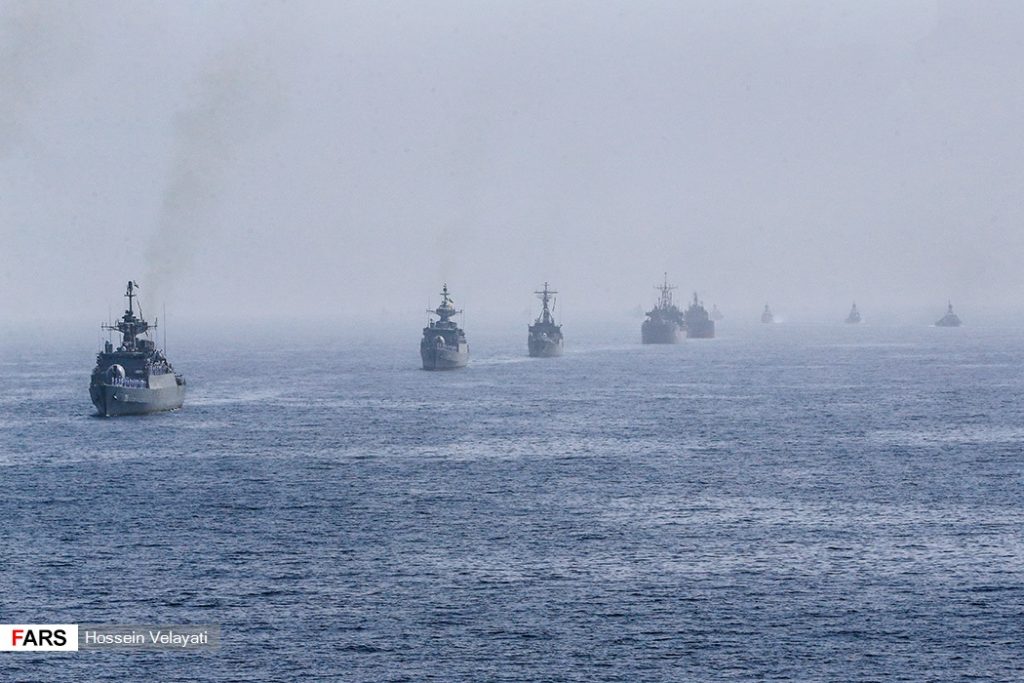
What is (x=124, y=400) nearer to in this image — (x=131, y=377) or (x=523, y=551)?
(x=131, y=377)

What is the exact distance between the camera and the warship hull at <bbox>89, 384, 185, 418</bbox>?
152m

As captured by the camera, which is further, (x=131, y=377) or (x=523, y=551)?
(x=131, y=377)

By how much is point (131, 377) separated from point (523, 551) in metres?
91.9

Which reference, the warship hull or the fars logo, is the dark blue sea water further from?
the warship hull

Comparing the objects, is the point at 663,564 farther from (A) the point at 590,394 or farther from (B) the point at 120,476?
(A) the point at 590,394

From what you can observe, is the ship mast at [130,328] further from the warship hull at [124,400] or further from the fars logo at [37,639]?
the fars logo at [37,639]

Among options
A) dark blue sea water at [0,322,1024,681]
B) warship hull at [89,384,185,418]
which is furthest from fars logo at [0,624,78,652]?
warship hull at [89,384,185,418]

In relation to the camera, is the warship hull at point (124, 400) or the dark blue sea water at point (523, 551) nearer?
the dark blue sea water at point (523, 551)

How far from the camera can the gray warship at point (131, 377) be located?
500ft

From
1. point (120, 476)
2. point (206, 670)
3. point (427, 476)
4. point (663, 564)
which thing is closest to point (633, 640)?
point (663, 564)

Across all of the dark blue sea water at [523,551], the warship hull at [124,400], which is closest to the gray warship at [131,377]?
the warship hull at [124,400]

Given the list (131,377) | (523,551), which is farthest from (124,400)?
(523,551)

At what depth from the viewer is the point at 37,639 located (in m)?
60.3

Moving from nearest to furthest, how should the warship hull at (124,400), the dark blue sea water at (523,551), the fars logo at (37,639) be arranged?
the dark blue sea water at (523,551) → the fars logo at (37,639) → the warship hull at (124,400)
